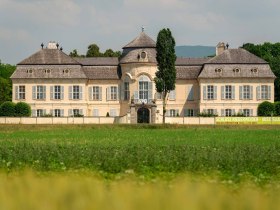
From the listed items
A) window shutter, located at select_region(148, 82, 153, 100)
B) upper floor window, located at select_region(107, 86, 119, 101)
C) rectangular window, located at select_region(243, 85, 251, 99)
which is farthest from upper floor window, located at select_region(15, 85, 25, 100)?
rectangular window, located at select_region(243, 85, 251, 99)

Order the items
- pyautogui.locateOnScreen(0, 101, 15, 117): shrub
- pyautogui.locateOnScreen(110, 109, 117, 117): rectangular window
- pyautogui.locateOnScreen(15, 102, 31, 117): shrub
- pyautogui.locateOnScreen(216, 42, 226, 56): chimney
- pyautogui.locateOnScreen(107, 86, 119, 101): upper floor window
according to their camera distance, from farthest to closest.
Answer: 1. pyautogui.locateOnScreen(216, 42, 226, 56): chimney
2. pyautogui.locateOnScreen(107, 86, 119, 101): upper floor window
3. pyautogui.locateOnScreen(110, 109, 117, 117): rectangular window
4. pyautogui.locateOnScreen(15, 102, 31, 117): shrub
5. pyautogui.locateOnScreen(0, 101, 15, 117): shrub

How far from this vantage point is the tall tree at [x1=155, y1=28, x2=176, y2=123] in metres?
72.5

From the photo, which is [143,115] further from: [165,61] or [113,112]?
[165,61]

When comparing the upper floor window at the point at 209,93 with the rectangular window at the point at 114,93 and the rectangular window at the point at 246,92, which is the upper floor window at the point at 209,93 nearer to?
the rectangular window at the point at 246,92

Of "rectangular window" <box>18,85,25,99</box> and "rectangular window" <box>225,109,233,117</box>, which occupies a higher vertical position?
"rectangular window" <box>18,85,25,99</box>

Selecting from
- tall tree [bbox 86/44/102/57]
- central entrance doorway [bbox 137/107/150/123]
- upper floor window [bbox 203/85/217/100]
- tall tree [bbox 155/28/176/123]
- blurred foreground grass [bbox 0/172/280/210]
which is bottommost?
blurred foreground grass [bbox 0/172/280/210]

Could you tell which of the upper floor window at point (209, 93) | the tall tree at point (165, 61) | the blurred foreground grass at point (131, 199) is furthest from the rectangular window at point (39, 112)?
the blurred foreground grass at point (131, 199)

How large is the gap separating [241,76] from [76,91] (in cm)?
2049

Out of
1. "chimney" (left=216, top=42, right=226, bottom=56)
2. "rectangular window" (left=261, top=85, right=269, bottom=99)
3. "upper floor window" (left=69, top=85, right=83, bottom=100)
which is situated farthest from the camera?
"chimney" (left=216, top=42, right=226, bottom=56)

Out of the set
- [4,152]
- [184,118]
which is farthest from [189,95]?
[4,152]

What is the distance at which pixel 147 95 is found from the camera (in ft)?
257

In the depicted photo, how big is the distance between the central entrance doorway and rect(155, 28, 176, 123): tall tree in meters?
4.21

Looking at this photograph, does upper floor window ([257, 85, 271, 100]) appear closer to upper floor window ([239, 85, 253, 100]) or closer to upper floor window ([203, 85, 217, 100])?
upper floor window ([239, 85, 253, 100])

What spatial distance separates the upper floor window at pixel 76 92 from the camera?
79.4 metres
